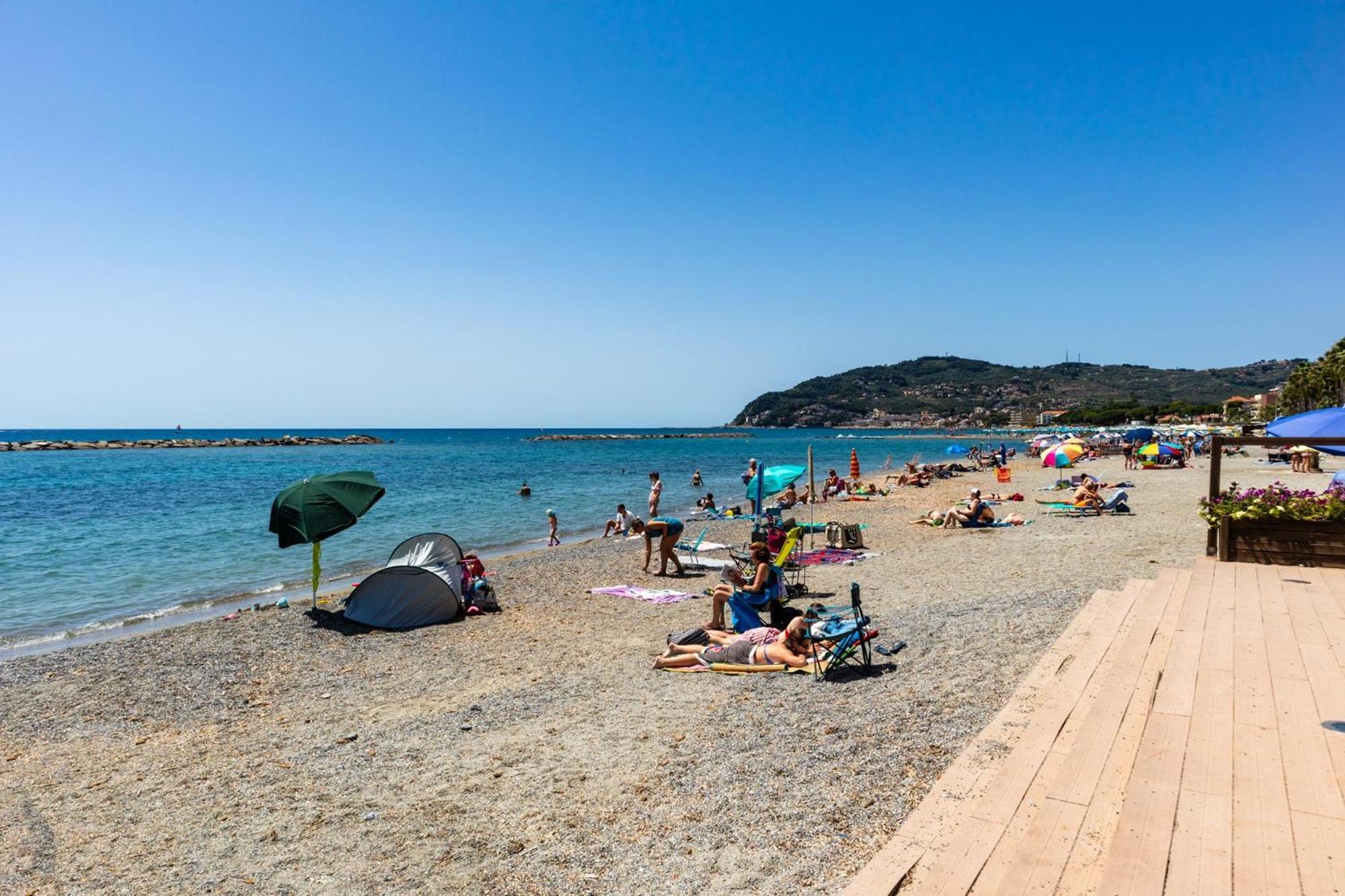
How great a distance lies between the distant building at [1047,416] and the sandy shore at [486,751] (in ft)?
535

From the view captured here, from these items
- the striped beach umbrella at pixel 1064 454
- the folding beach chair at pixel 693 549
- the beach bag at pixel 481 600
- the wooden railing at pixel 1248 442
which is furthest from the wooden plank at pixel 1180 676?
the striped beach umbrella at pixel 1064 454

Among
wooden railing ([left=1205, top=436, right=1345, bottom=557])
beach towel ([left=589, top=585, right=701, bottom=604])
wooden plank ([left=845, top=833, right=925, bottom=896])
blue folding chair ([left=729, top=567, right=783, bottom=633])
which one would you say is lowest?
beach towel ([left=589, top=585, right=701, bottom=604])

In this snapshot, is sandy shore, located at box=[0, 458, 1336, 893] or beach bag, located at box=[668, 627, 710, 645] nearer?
sandy shore, located at box=[0, 458, 1336, 893]

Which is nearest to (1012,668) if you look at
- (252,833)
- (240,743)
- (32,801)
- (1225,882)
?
(1225,882)

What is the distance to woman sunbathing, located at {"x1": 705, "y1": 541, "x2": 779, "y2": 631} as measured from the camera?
9062 millimetres

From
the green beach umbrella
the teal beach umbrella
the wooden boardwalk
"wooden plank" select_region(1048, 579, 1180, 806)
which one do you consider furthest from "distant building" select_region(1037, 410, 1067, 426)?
the wooden boardwalk

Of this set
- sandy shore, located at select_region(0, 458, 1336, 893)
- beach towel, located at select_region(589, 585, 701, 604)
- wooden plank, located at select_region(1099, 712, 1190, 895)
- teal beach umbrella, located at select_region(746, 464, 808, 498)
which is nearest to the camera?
wooden plank, located at select_region(1099, 712, 1190, 895)

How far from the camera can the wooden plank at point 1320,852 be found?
2.60m

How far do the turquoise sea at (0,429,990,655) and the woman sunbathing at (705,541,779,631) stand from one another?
409 inches

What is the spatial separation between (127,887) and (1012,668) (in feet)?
22.2

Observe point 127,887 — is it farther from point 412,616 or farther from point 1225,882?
point 412,616

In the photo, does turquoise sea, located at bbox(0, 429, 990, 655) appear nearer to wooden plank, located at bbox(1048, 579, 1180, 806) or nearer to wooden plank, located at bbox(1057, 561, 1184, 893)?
wooden plank, located at bbox(1048, 579, 1180, 806)

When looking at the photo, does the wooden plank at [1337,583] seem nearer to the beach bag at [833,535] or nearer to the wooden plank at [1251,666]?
the wooden plank at [1251,666]

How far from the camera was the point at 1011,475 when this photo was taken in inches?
1596
